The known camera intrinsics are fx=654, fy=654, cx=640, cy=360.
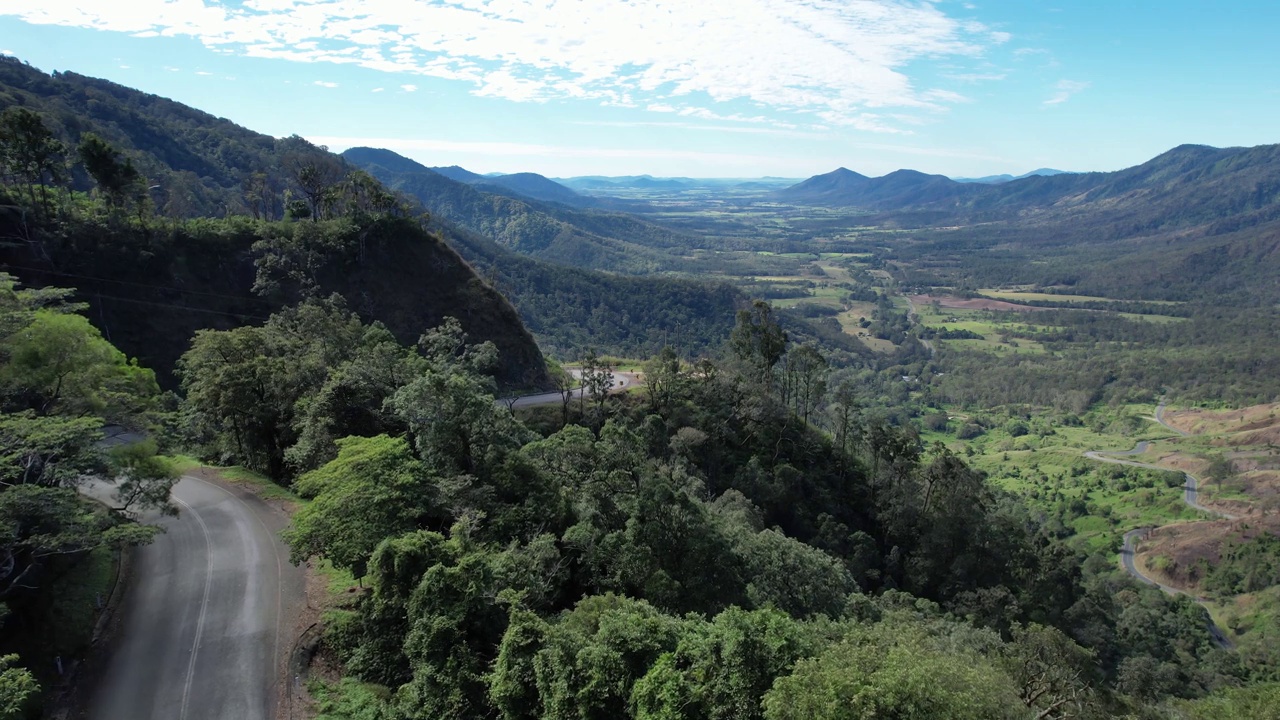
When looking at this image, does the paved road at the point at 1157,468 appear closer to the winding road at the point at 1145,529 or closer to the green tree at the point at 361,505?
the winding road at the point at 1145,529

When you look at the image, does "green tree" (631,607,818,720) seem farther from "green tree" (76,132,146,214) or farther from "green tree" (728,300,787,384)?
"green tree" (76,132,146,214)

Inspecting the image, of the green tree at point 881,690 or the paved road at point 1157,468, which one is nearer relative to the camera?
the green tree at point 881,690

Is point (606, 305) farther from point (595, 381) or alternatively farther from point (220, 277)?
point (595, 381)

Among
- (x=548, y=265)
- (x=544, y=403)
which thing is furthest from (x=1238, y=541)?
(x=548, y=265)

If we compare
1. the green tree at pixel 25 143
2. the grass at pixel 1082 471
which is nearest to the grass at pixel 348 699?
the green tree at pixel 25 143

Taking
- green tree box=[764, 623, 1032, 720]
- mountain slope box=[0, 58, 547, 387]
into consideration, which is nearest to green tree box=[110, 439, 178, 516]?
green tree box=[764, 623, 1032, 720]

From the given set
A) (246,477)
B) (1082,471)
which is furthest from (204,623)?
(1082,471)
